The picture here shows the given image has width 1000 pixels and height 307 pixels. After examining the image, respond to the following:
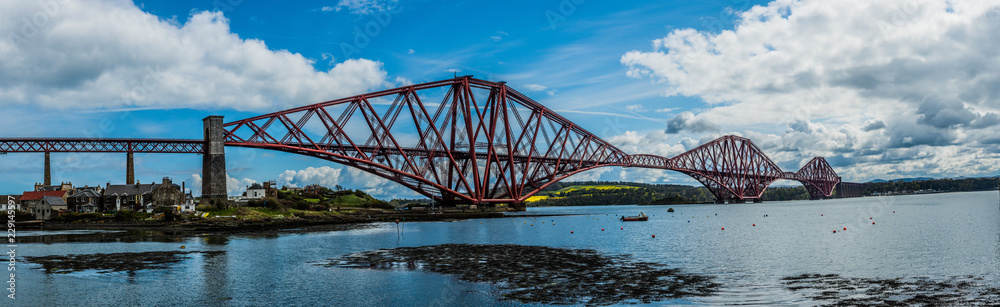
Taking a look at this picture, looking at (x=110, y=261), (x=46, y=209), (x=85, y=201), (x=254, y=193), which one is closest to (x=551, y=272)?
(x=110, y=261)

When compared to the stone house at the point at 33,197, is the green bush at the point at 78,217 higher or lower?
lower

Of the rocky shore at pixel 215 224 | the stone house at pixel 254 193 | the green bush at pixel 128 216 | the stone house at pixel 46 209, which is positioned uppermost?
the stone house at pixel 254 193

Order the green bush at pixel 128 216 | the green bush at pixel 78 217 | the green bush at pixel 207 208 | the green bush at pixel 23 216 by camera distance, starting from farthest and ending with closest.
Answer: the green bush at pixel 23 216, the green bush at pixel 78 217, the green bush at pixel 207 208, the green bush at pixel 128 216

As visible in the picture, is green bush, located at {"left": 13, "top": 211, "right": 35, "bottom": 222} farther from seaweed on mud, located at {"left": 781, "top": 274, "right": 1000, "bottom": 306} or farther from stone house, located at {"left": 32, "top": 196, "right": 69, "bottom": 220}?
seaweed on mud, located at {"left": 781, "top": 274, "right": 1000, "bottom": 306}

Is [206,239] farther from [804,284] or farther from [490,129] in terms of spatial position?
[490,129]

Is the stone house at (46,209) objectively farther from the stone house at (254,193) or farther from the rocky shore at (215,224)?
the stone house at (254,193)

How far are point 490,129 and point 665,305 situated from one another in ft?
294

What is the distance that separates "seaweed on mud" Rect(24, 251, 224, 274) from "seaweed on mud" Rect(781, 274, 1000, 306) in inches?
1204

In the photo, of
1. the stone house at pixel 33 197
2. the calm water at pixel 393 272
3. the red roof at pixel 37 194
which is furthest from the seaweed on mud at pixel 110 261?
the red roof at pixel 37 194

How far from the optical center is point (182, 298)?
2230 cm

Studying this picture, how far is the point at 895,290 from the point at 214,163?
7746 cm

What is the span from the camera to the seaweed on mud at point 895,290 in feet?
64.8

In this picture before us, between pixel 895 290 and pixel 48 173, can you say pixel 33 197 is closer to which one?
pixel 48 173

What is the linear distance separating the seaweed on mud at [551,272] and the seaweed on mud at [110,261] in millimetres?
9429
